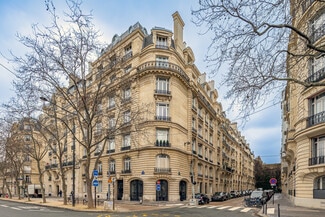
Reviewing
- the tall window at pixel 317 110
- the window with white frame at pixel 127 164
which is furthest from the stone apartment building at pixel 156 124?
the tall window at pixel 317 110

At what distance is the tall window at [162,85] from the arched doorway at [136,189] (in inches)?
485

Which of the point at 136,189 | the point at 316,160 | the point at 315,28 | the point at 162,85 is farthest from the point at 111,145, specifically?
the point at 315,28

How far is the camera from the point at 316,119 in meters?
22.4

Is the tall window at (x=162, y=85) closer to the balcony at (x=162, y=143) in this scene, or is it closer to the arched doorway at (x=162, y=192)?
the balcony at (x=162, y=143)

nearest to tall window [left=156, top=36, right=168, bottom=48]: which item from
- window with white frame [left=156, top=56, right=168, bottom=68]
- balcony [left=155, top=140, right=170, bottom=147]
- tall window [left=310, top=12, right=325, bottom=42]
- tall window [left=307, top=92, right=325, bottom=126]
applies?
window with white frame [left=156, top=56, right=168, bottom=68]

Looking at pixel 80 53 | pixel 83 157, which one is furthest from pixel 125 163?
pixel 80 53

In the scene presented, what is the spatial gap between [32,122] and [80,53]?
12984 mm

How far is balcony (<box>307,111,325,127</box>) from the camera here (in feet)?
70.6

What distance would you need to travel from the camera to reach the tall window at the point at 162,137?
35.9 meters

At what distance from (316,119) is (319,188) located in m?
5.67

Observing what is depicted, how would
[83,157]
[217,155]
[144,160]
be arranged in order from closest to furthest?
[144,160] < [83,157] < [217,155]

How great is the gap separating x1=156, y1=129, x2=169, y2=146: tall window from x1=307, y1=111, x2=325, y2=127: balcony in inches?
704

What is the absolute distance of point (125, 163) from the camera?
3838cm

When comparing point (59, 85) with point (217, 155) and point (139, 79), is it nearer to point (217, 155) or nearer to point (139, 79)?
point (139, 79)
